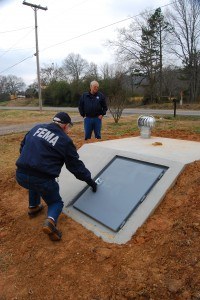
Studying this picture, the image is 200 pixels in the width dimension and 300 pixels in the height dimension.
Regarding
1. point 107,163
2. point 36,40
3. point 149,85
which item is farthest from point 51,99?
point 107,163

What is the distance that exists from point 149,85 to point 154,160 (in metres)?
32.7

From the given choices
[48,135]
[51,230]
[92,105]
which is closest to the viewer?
[51,230]

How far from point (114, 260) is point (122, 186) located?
1154 mm

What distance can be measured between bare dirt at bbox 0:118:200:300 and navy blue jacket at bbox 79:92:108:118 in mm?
3200

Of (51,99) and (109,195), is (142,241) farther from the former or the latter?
(51,99)

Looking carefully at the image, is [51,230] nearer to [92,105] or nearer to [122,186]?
[122,186]

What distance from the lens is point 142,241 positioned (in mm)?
3232

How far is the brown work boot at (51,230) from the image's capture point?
3.32 metres

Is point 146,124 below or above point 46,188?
above

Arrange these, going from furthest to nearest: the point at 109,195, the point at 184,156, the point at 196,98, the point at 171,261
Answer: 1. the point at 196,98
2. the point at 184,156
3. the point at 109,195
4. the point at 171,261

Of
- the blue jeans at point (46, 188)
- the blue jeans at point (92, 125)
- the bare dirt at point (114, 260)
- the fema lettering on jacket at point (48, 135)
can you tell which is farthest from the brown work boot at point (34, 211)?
the blue jeans at point (92, 125)

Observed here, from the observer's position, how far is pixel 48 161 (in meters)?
3.42

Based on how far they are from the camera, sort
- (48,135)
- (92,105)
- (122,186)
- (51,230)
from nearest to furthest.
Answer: (51,230) → (48,135) → (122,186) → (92,105)

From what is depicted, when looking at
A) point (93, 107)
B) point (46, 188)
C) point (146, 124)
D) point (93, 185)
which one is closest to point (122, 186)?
point (93, 185)
